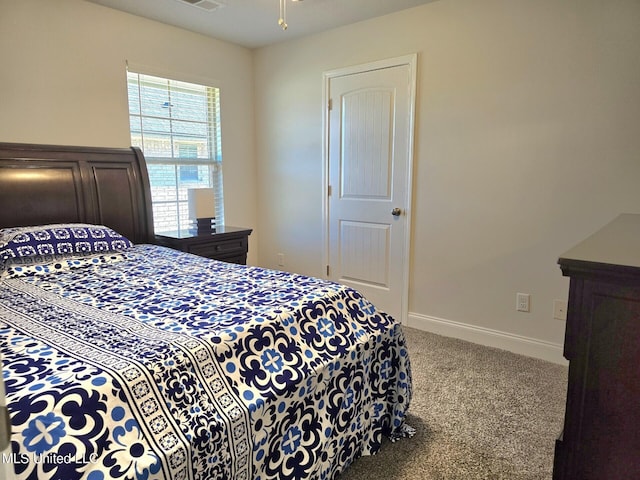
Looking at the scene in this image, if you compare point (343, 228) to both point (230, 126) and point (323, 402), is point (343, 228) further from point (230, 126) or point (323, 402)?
point (323, 402)

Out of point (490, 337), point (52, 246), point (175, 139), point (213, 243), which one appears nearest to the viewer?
point (52, 246)

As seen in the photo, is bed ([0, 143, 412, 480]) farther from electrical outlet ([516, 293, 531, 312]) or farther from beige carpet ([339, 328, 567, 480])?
electrical outlet ([516, 293, 531, 312])

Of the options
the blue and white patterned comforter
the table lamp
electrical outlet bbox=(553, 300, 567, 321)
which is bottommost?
electrical outlet bbox=(553, 300, 567, 321)

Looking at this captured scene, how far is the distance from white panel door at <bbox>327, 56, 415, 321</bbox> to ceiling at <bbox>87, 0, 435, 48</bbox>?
1.38ft

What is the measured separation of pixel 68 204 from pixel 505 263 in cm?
298

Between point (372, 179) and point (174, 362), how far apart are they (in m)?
2.55

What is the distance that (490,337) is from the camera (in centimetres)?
296

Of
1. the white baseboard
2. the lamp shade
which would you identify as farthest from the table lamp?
the white baseboard

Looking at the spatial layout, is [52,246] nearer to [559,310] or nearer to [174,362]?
[174,362]

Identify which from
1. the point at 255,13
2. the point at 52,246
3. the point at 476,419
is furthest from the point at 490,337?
the point at 255,13

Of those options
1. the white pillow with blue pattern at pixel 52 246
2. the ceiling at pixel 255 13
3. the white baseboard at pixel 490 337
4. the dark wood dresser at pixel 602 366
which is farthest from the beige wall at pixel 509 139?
the white pillow with blue pattern at pixel 52 246

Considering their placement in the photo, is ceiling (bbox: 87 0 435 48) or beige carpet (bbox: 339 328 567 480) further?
ceiling (bbox: 87 0 435 48)

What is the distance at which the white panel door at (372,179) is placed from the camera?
321cm

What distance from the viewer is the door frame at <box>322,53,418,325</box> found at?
3.10 metres
